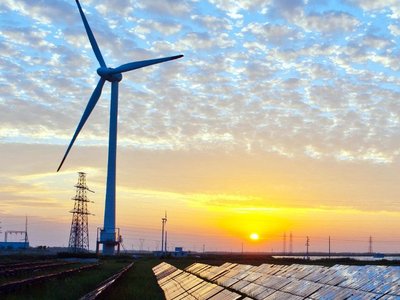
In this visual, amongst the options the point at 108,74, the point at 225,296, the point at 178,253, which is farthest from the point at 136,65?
the point at 178,253

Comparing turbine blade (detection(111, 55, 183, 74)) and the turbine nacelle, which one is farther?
the turbine nacelle

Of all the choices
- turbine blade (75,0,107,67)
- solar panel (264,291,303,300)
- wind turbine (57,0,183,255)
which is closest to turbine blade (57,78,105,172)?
wind turbine (57,0,183,255)

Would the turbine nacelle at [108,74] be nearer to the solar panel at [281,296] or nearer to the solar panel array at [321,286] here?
the solar panel array at [321,286]

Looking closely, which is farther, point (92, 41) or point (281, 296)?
point (92, 41)

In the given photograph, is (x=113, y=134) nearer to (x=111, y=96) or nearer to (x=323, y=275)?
(x=111, y=96)

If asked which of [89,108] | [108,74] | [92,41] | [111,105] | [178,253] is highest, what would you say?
[92,41]

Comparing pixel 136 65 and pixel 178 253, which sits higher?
pixel 136 65

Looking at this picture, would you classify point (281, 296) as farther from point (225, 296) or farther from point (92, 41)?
point (92, 41)

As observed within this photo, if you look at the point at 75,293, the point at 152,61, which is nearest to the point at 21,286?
the point at 75,293

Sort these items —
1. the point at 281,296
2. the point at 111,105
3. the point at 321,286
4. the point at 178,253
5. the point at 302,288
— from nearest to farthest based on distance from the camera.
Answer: the point at 321,286 → the point at 281,296 → the point at 302,288 → the point at 111,105 → the point at 178,253

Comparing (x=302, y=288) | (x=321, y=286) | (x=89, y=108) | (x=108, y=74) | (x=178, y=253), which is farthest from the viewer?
(x=178, y=253)

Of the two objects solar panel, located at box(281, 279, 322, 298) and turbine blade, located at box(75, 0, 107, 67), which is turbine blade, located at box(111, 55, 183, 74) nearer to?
turbine blade, located at box(75, 0, 107, 67)

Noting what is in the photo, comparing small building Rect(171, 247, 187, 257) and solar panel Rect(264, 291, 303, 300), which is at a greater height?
solar panel Rect(264, 291, 303, 300)

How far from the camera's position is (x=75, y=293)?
2695 centimetres
